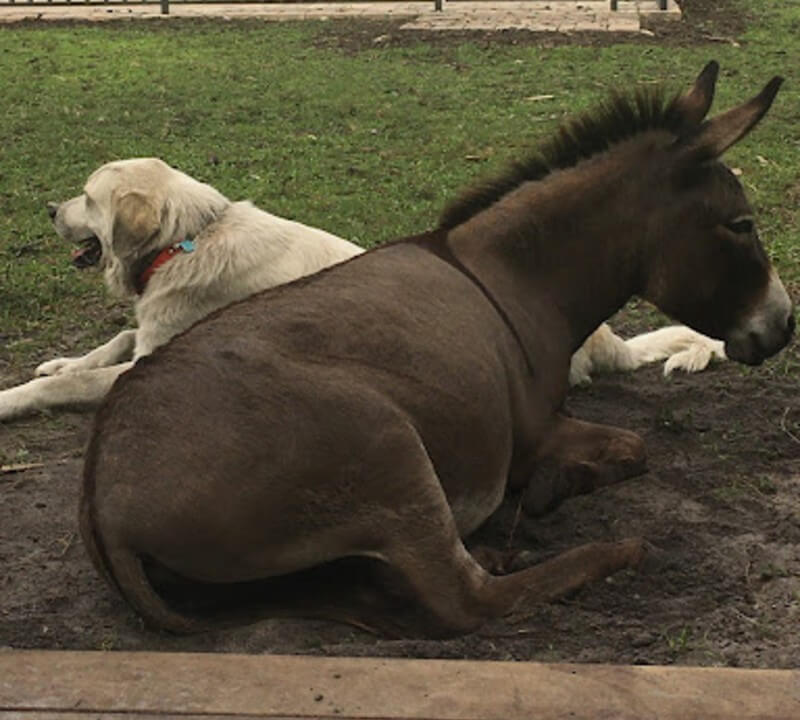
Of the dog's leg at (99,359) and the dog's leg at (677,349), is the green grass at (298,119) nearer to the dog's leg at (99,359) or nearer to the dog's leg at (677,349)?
the dog's leg at (99,359)

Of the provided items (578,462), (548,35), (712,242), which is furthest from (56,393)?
(548,35)

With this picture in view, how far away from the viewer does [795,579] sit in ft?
15.7

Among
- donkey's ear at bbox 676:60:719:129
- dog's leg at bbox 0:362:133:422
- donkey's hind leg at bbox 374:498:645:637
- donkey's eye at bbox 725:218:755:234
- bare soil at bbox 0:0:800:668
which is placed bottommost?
dog's leg at bbox 0:362:133:422

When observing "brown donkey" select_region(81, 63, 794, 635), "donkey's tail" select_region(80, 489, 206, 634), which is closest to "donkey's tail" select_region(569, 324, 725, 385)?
"brown donkey" select_region(81, 63, 794, 635)

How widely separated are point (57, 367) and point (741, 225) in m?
3.47

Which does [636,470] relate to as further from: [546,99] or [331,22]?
[331,22]

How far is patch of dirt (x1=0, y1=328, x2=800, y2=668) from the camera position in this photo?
14.1 feet

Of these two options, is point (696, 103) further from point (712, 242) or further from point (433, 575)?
point (433, 575)

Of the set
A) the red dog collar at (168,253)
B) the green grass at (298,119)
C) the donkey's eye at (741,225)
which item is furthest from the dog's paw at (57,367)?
the donkey's eye at (741,225)

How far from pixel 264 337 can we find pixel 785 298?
2.31 meters

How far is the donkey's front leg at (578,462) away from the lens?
17.8ft

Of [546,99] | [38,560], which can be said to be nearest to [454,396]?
[38,560]

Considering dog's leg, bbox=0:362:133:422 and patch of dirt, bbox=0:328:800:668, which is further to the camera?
dog's leg, bbox=0:362:133:422

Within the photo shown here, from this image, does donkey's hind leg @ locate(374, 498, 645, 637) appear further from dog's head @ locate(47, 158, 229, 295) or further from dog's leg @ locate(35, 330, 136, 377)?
dog's leg @ locate(35, 330, 136, 377)
